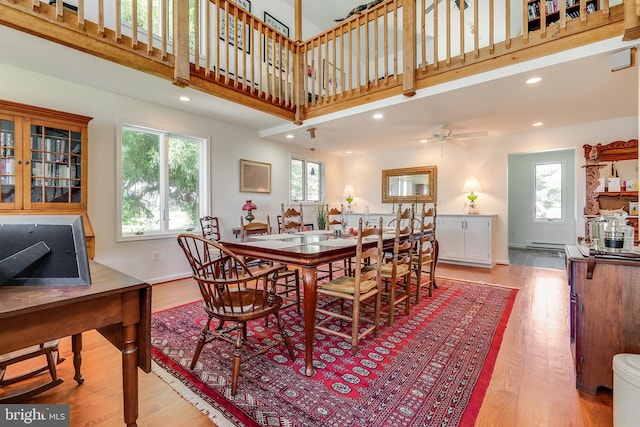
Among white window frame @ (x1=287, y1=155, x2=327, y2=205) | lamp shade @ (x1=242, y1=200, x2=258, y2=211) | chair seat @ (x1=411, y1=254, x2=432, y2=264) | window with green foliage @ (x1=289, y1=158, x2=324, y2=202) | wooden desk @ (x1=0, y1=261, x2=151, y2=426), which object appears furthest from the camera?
window with green foliage @ (x1=289, y1=158, x2=324, y2=202)

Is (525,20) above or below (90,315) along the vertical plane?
above

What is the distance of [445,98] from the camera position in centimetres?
337

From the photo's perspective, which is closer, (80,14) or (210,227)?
(80,14)

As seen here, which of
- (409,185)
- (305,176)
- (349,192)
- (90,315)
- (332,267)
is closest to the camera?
(90,315)

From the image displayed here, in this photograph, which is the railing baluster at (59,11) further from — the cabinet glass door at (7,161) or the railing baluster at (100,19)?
the cabinet glass door at (7,161)

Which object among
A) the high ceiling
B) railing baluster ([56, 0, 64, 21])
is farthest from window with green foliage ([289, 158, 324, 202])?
railing baluster ([56, 0, 64, 21])

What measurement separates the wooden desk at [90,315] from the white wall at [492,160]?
18.4 ft

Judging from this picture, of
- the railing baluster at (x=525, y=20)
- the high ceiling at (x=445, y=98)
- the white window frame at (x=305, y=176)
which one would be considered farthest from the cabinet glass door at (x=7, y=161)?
the railing baluster at (x=525, y=20)

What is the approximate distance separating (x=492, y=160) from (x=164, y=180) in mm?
5499

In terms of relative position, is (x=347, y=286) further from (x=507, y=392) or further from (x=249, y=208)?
(x=249, y=208)

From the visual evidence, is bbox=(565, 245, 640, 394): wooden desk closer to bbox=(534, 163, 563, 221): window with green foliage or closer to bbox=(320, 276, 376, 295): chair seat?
bbox=(320, 276, 376, 295): chair seat

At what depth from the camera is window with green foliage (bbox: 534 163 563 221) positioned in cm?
671

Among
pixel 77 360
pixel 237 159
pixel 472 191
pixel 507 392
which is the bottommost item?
pixel 507 392

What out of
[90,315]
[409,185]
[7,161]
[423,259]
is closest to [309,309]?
[90,315]
